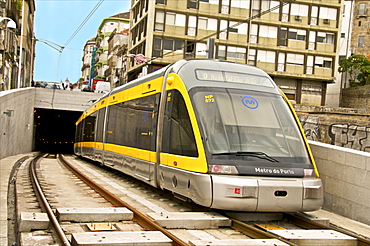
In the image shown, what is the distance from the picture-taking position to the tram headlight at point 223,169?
8391 millimetres

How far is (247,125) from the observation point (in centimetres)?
902

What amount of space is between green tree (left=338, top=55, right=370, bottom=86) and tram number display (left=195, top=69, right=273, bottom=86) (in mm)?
59154

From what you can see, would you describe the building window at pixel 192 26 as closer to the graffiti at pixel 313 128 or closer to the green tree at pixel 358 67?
the green tree at pixel 358 67

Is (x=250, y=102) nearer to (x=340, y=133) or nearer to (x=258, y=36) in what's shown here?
(x=340, y=133)

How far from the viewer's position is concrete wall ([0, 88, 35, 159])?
25109 mm

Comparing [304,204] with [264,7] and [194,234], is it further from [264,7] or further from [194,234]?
[264,7]

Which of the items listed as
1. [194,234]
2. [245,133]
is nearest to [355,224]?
[245,133]

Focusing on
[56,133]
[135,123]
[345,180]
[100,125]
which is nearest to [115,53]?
[56,133]

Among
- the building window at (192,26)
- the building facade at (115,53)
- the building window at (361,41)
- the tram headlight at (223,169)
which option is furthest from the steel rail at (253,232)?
the building window at (361,41)

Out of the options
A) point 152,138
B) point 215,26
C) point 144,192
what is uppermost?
point 215,26

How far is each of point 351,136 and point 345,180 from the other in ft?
13.8

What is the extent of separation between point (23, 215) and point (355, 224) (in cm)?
561

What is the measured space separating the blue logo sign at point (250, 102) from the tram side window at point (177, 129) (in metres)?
1.06

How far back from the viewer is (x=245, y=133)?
8914 millimetres
